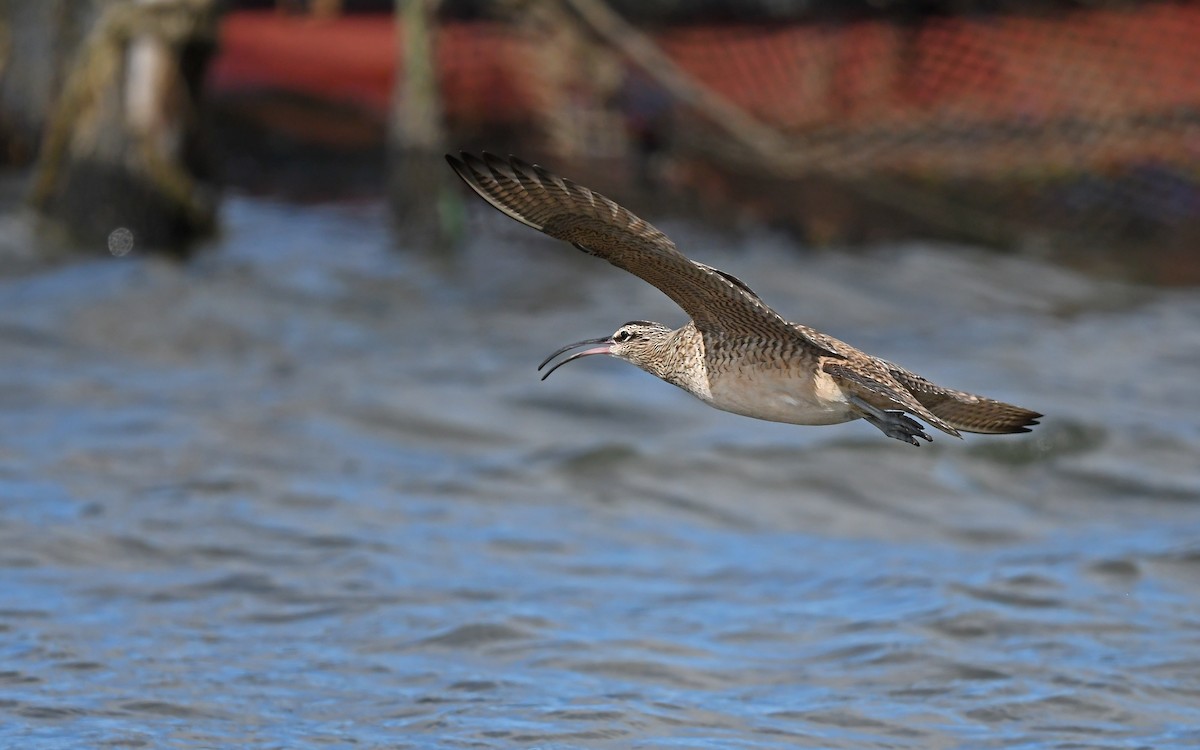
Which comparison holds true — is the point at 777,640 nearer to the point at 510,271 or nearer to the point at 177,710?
the point at 177,710

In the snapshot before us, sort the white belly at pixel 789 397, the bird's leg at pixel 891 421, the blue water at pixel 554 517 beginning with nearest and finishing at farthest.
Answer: the bird's leg at pixel 891 421 → the white belly at pixel 789 397 → the blue water at pixel 554 517

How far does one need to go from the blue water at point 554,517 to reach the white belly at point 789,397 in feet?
5.44

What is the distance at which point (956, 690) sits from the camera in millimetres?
6594

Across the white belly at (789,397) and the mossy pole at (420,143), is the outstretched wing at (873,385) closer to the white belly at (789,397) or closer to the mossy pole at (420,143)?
the white belly at (789,397)

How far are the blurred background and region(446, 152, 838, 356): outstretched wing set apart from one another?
1952mm

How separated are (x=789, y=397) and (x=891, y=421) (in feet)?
1.03

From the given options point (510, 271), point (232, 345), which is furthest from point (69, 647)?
point (510, 271)

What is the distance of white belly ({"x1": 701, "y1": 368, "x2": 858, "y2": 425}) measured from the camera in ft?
15.6

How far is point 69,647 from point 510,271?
A: 644 cm

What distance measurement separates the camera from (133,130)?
36.7 feet

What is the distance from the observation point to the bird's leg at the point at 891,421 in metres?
4.60

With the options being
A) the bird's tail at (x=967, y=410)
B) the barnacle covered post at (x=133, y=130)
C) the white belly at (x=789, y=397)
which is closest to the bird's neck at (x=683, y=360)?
the white belly at (x=789, y=397)


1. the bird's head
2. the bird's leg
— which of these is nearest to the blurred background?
the bird's head

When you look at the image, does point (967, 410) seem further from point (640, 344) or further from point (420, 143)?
point (420, 143)
